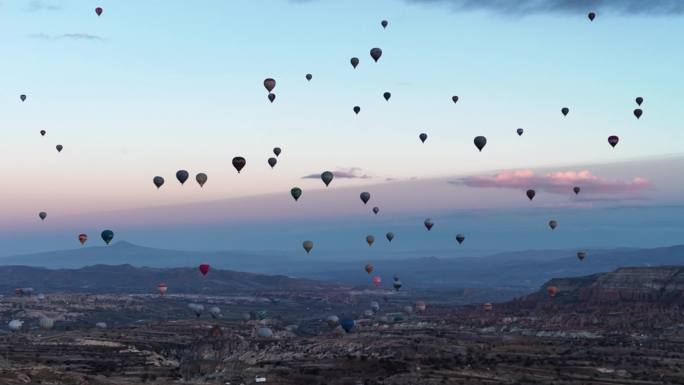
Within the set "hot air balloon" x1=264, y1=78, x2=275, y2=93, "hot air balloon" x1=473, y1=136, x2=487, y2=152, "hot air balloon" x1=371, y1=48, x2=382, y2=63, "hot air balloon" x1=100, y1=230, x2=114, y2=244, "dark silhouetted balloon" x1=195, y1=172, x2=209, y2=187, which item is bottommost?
"hot air balloon" x1=100, y1=230, x2=114, y2=244

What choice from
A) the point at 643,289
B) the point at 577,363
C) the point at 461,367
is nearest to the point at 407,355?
the point at 461,367

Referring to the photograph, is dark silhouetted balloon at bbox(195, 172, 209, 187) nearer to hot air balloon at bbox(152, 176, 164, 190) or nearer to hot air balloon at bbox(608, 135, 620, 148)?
hot air balloon at bbox(152, 176, 164, 190)

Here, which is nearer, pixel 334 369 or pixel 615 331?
pixel 334 369

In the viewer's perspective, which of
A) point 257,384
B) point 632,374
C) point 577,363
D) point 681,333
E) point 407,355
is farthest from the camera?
point 681,333

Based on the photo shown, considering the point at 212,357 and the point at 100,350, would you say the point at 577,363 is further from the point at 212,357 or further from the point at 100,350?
the point at 100,350

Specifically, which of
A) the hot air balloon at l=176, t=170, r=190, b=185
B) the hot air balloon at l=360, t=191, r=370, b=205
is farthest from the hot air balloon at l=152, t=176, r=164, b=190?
the hot air balloon at l=360, t=191, r=370, b=205

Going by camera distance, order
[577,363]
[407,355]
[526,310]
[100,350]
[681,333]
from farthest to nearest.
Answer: [526,310] < [681,333] < [100,350] < [407,355] < [577,363]

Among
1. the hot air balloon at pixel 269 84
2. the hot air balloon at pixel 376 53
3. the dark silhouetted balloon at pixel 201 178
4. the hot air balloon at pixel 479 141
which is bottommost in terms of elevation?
the dark silhouetted balloon at pixel 201 178

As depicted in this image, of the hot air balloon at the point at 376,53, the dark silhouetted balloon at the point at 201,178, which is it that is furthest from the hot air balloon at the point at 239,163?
the hot air balloon at the point at 376,53

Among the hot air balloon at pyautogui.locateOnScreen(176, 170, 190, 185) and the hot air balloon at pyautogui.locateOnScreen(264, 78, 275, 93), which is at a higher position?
the hot air balloon at pyautogui.locateOnScreen(264, 78, 275, 93)

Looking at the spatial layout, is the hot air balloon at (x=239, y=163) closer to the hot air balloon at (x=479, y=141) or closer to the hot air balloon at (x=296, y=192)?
the hot air balloon at (x=296, y=192)

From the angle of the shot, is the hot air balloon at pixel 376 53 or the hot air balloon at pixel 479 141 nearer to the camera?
the hot air balloon at pixel 479 141
